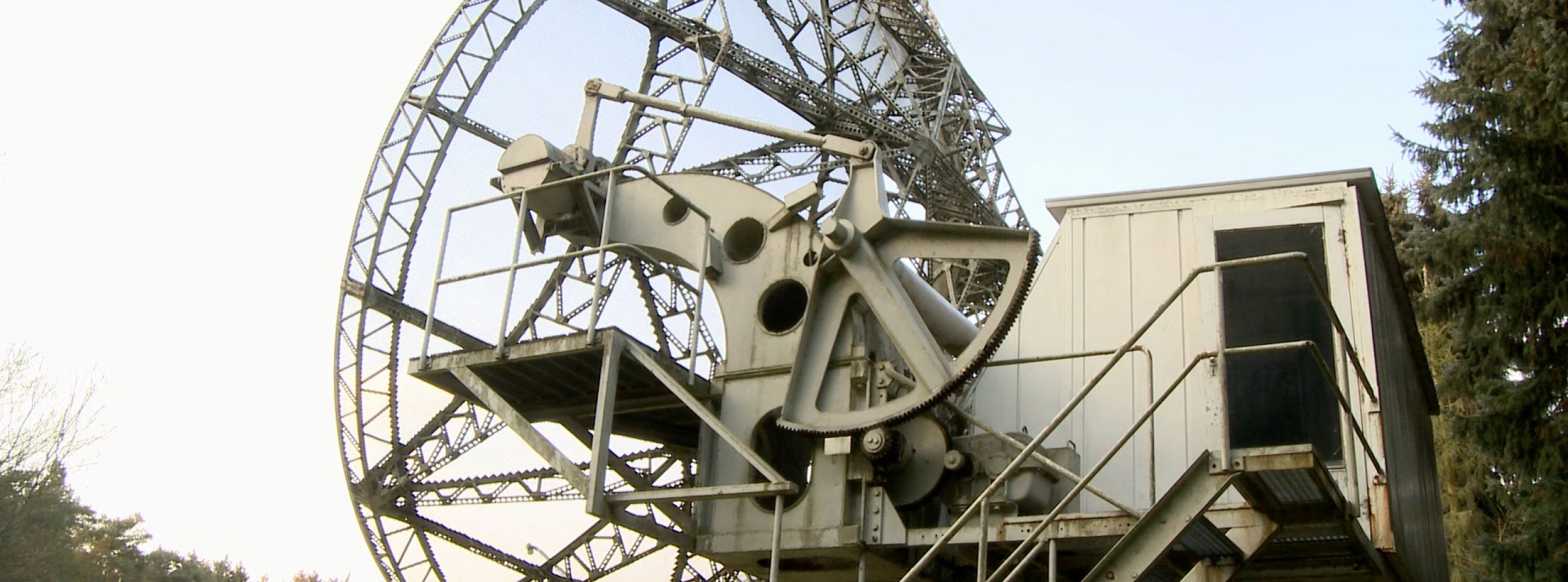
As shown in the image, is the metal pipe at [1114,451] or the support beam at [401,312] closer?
the metal pipe at [1114,451]

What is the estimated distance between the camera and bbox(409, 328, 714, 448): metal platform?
10375 millimetres

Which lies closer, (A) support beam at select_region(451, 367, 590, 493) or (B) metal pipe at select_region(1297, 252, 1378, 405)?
(B) metal pipe at select_region(1297, 252, 1378, 405)

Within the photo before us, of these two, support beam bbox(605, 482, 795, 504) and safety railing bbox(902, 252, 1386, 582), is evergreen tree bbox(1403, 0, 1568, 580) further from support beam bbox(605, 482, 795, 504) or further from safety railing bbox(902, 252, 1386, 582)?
support beam bbox(605, 482, 795, 504)

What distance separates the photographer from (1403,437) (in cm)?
1153

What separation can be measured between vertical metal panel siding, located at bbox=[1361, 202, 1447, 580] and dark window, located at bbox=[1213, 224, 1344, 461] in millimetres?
397

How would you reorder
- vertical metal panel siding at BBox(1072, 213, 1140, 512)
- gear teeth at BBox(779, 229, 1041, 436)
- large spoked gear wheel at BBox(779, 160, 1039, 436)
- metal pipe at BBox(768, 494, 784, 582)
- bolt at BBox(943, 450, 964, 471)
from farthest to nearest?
vertical metal panel siding at BBox(1072, 213, 1140, 512), bolt at BBox(943, 450, 964, 471), large spoked gear wheel at BBox(779, 160, 1039, 436), gear teeth at BBox(779, 229, 1041, 436), metal pipe at BBox(768, 494, 784, 582)

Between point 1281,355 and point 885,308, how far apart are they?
3.20 meters

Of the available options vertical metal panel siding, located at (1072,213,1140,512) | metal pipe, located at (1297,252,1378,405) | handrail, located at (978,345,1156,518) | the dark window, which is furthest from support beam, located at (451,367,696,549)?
metal pipe, located at (1297,252,1378,405)

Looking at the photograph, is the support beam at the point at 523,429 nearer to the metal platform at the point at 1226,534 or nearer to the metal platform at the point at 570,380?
the metal platform at the point at 570,380

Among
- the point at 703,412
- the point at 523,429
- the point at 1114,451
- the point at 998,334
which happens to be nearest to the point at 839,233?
the point at 998,334

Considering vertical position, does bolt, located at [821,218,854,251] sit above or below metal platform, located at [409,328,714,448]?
above

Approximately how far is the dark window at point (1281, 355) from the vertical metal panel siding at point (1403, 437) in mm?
397

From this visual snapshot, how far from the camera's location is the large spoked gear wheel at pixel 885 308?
31.8ft

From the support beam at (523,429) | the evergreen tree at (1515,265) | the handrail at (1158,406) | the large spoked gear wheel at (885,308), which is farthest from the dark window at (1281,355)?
the evergreen tree at (1515,265)
